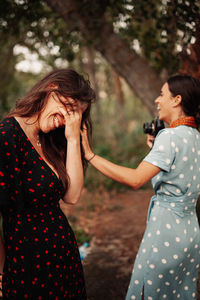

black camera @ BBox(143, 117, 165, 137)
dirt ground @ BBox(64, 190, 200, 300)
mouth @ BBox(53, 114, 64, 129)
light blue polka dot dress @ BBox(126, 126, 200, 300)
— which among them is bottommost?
dirt ground @ BBox(64, 190, 200, 300)

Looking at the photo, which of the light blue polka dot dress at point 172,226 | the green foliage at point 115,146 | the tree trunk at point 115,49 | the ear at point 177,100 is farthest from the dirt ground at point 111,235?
the tree trunk at point 115,49

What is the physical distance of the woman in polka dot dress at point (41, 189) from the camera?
1546mm

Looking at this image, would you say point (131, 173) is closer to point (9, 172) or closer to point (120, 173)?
point (120, 173)

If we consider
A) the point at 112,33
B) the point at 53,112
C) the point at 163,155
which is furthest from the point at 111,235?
the point at 53,112

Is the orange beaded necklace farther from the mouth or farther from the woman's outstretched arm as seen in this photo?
the mouth

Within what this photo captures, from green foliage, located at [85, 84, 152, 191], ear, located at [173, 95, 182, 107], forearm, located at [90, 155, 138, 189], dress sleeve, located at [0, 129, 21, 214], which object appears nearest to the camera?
dress sleeve, located at [0, 129, 21, 214]

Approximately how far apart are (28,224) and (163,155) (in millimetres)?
912

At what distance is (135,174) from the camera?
1.67 m

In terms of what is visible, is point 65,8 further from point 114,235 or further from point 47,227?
point 114,235

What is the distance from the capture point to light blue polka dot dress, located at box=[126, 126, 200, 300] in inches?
69.9

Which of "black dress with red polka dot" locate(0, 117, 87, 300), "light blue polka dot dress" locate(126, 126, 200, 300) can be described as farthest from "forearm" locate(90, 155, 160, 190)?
"black dress with red polka dot" locate(0, 117, 87, 300)

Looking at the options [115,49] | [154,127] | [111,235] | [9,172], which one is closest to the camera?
[9,172]

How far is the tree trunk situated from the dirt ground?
7.00 ft

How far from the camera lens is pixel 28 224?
159cm
